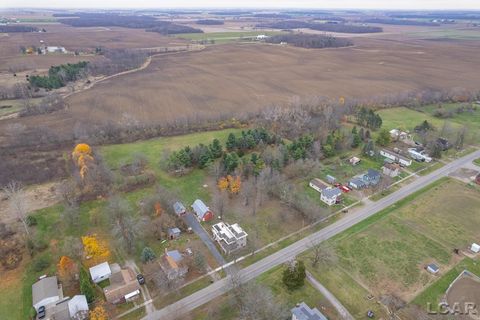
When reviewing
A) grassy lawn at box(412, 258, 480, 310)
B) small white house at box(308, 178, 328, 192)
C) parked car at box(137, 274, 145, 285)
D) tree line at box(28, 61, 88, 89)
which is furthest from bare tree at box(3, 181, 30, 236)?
tree line at box(28, 61, 88, 89)

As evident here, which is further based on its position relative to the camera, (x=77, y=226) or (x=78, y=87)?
(x=78, y=87)

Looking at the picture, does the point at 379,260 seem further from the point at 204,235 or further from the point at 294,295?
the point at 204,235

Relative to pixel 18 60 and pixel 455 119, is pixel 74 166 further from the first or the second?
pixel 18 60

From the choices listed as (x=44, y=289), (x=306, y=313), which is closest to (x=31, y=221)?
(x=44, y=289)

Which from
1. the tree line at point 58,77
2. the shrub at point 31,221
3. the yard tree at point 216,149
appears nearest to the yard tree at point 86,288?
the shrub at point 31,221

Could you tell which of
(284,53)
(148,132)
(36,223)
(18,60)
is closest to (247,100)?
(148,132)
